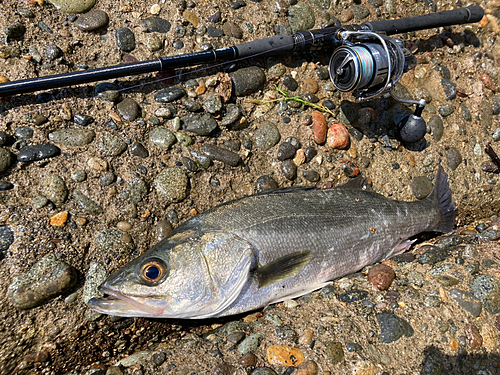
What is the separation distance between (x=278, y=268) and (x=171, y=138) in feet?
5.74

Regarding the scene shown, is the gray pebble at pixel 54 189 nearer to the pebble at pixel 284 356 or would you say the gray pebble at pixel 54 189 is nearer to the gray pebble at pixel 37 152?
the gray pebble at pixel 37 152

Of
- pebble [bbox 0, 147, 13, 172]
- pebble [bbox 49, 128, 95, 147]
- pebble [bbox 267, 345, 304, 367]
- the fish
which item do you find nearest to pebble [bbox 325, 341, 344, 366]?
pebble [bbox 267, 345, 304, 367]

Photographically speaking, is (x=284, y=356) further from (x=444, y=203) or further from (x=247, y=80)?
(x=247, y=80)

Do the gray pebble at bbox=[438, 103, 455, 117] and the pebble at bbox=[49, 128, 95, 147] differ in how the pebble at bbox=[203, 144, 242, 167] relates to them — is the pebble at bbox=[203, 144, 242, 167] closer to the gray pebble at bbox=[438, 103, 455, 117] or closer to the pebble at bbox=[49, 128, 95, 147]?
the pebble at bbox=[49, 128, 95, 147]

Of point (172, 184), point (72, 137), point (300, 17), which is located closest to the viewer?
point (72, 137)

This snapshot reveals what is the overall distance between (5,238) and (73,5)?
2.46 metres

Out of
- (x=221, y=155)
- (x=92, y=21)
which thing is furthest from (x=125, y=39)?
(x=221, y=155)

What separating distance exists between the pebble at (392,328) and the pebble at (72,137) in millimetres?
3295

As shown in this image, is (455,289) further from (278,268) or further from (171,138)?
(171,138)

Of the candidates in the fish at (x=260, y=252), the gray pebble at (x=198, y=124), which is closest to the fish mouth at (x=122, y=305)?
the fish at (x=260, y=252)

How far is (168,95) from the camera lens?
365 cm

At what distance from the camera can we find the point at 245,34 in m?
4.05

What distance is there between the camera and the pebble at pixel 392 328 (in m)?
2.98

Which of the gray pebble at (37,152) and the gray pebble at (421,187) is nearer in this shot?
the gray pebble at (37,152)
